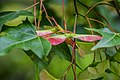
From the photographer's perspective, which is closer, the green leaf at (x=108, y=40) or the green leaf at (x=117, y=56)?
the green leaf at (x=108, y=40)

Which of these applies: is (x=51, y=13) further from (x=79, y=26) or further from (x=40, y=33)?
(x=40, y=33)

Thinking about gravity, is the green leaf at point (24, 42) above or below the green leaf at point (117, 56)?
above

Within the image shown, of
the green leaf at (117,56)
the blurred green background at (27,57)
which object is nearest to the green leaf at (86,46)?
the green leaf at (117,56)

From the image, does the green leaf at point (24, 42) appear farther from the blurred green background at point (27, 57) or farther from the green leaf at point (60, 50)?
the blurred green background at point (27, 57)

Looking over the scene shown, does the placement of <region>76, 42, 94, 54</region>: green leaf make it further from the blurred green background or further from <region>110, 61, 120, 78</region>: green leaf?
the blurred green background

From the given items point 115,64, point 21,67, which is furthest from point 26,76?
point 115,64

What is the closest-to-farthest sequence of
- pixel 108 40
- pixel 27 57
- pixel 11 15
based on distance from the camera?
pixel 108 40
pixel 11 15
pixel 27 57

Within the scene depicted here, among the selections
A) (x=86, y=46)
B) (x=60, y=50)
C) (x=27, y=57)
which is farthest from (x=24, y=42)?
(x=27, y=57)

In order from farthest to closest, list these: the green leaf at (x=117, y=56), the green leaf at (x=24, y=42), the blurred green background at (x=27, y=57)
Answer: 1. the blurred green background at (x=27, y=57)
2. the green leaf at (x=117, y=56)
3. the green leaf at (x=24, y=42)

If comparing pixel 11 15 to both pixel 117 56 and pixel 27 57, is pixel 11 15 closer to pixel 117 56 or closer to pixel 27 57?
pixel 117 56
